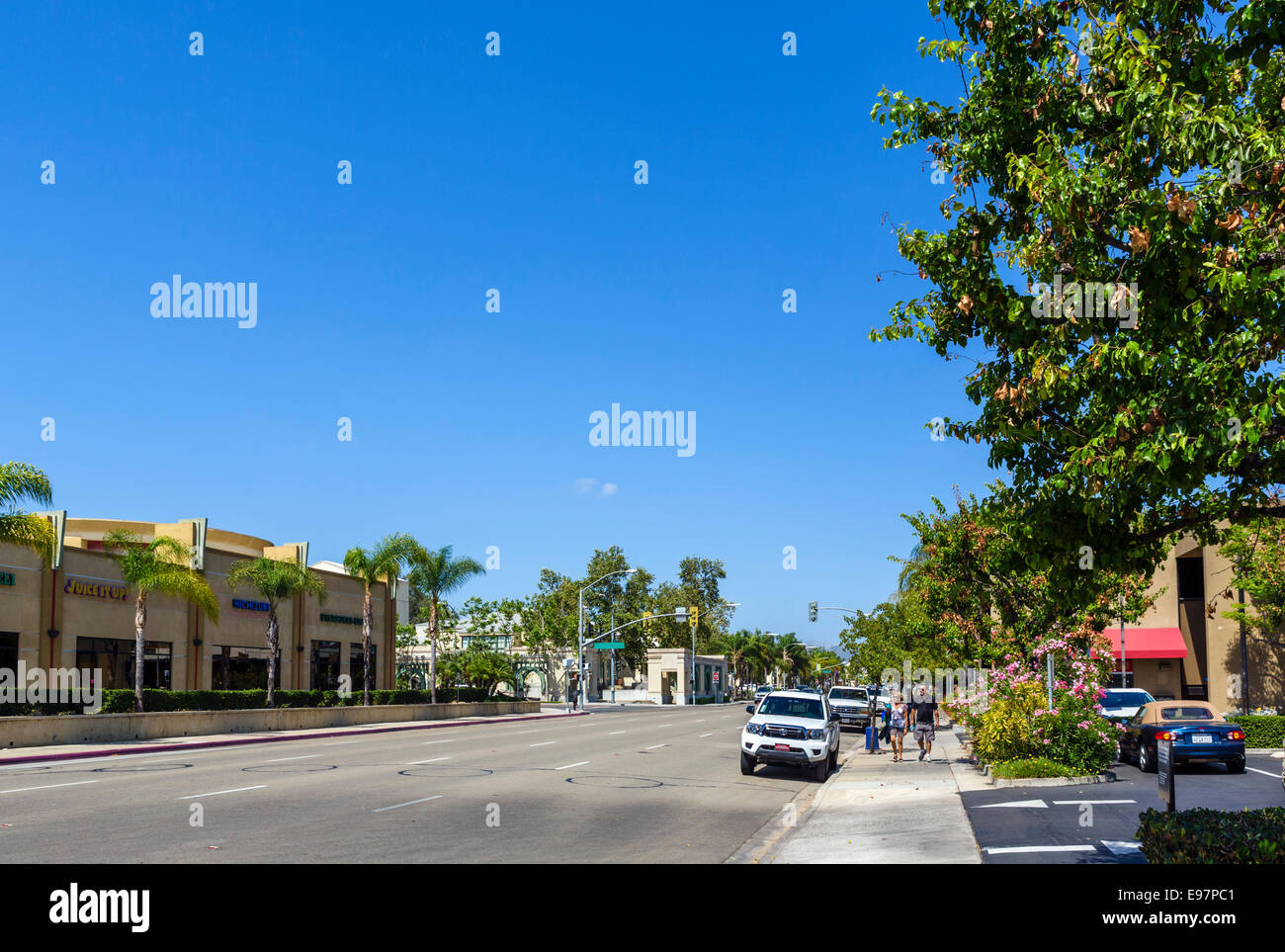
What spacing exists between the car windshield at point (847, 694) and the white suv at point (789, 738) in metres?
22.3

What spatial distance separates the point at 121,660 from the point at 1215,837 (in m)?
41.6

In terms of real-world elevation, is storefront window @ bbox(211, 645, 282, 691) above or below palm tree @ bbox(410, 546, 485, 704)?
below

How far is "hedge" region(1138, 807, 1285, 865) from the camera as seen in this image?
8.08m

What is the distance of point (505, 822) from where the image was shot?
1391 centimetres

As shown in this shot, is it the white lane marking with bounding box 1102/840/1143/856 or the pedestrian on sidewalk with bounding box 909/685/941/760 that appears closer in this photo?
the white lane marking with bounding box 1102/840/1143/856

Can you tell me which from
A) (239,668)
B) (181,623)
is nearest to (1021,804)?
(181,623)

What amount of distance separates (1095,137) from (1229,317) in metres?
2.23

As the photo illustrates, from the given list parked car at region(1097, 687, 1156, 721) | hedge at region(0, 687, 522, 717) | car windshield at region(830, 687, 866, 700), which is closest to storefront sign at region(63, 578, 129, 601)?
hedge at region(0, 687, 522, 717)

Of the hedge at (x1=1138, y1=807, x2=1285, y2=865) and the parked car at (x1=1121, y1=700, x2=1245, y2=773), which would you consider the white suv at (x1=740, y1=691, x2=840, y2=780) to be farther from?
the hedge at (x1=1138, y1=807, x2=1285, y2=865)

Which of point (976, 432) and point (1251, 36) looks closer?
point (1251, 36)

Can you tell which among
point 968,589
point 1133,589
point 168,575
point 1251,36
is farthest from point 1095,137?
point 168,575
